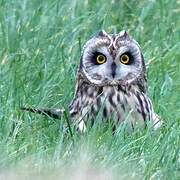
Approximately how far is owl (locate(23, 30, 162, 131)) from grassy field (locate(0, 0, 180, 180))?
207 millimetres

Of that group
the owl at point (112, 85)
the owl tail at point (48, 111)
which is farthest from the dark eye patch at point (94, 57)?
the owl tail at point (48, 111)

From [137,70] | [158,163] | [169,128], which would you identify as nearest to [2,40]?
[137,70]

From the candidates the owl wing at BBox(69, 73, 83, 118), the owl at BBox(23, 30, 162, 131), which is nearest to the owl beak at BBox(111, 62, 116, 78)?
the owl at BBox(23, 30, 162, 131)

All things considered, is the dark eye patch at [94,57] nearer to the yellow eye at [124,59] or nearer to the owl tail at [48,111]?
the yellow eye at [124,59]

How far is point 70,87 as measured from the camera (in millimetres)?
8406

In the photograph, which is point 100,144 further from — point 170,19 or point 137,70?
point 170,19

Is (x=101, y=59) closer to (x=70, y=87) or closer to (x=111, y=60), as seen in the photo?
(x=111, y=60)

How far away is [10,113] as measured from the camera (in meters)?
7.43

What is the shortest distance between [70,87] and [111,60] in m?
0.80

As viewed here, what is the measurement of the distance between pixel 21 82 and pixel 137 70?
2.62 feet

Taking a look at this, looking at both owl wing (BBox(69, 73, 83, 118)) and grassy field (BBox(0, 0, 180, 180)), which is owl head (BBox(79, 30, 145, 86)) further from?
grassy field (BBox(0, 0, 180, 180))

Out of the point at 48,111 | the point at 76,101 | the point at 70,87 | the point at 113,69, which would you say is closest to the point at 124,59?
the point at 113,69

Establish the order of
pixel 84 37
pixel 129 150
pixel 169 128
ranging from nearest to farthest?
1. pixel 129 150
2. pixel 169 128
3. pixel 84 37

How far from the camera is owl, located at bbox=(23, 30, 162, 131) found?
7648mm
